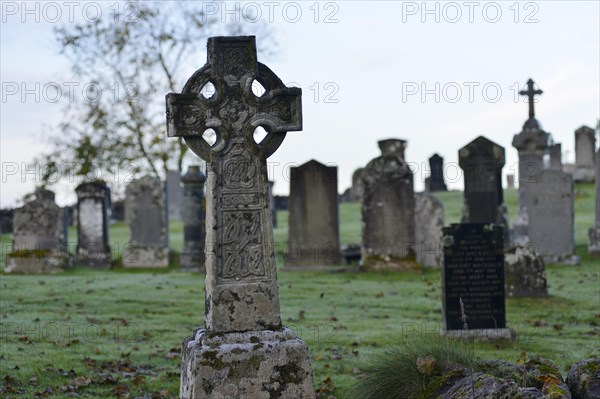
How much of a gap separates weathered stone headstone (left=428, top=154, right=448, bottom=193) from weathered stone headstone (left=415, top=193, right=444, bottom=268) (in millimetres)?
22085

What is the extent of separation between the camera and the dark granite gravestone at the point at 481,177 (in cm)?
1966

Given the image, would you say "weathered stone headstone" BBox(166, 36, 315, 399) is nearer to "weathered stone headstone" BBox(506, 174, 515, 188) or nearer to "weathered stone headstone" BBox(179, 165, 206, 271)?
"weathered stone headstone" BBox(179, 165, 206, 271)

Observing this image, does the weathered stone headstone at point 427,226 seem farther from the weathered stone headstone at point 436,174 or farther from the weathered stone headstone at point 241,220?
the weathered stone headstone at point 436,174

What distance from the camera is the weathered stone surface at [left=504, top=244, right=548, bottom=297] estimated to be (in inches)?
597

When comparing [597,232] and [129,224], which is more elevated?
[129,224]

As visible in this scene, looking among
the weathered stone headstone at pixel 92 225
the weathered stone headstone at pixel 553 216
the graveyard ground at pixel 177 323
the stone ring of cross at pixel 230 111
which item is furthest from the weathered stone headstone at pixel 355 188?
the stone ring of cross at pixel 230 111

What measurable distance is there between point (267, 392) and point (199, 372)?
1.77 ft

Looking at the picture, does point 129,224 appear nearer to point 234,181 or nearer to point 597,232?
point 597,232

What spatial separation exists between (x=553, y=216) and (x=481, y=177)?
139 inches

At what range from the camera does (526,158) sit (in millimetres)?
23891

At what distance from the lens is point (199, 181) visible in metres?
22.9

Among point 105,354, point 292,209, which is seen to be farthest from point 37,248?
point 105,354

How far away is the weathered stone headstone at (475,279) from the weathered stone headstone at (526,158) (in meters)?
→ 11.3

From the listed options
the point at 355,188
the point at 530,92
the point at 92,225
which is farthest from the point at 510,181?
the point at 92,225
